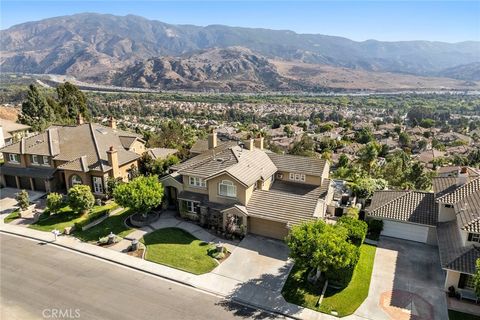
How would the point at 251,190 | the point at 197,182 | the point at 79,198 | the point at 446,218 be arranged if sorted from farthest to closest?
1. the point at 197,182
2. the point at 79,198
3. the point at 251,190
4. the point at 446,218

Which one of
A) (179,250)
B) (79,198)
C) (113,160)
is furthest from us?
(113,160)

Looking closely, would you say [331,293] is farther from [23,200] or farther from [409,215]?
[23,200]

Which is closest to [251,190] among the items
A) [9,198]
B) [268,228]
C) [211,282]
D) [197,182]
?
[268,228]

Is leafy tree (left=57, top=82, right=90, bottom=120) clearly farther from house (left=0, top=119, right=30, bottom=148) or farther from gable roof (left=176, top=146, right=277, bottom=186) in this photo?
gable roof (left=176, top=146, right=277, bottom=186)

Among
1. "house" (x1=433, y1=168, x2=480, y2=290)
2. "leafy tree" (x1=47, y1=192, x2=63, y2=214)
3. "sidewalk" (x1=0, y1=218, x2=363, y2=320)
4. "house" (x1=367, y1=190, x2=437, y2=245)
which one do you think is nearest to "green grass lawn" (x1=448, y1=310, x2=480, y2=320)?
"house" (x1=433, y1=168, x2=480, y2=290)

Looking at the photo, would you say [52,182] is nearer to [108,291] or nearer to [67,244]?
[67,244]

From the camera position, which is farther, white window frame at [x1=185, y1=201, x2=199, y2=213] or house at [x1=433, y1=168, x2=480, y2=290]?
white window frame at [x1=185, y1=201, x2=199, y2=213]
